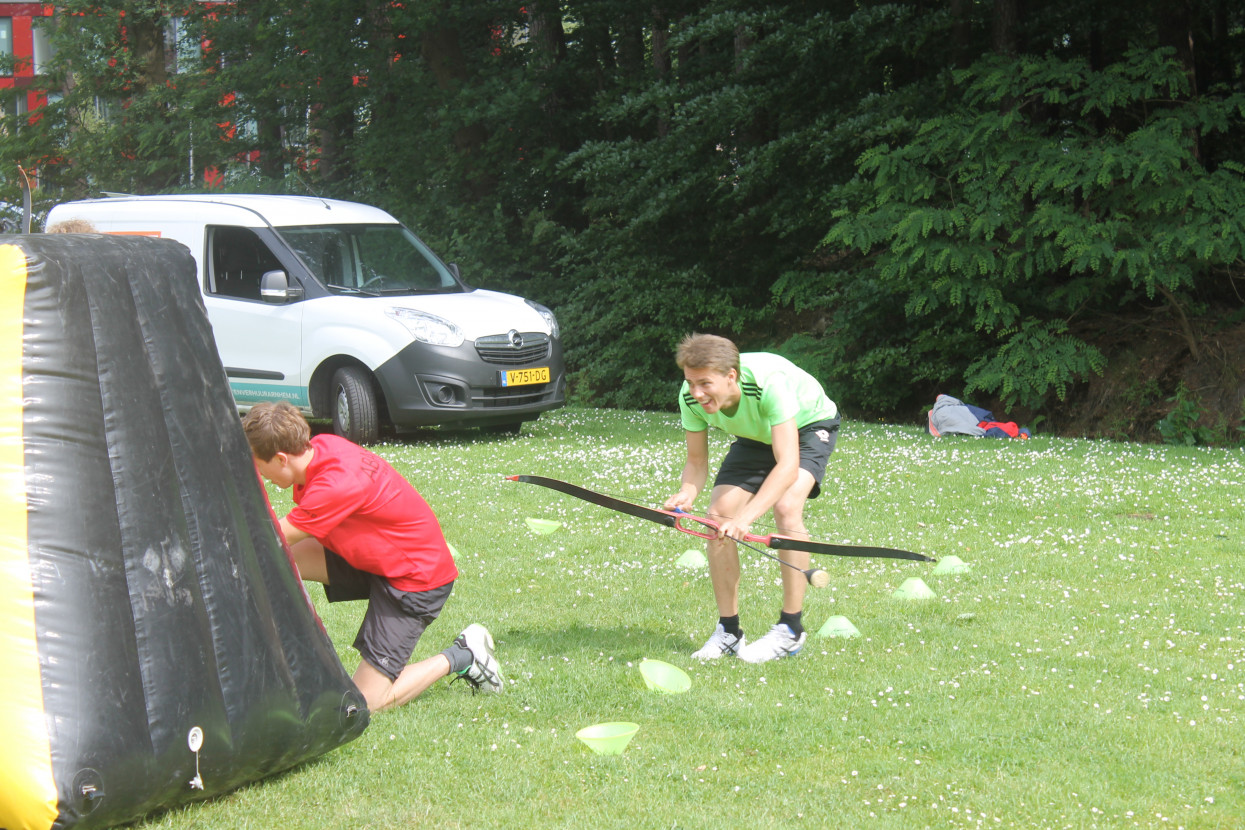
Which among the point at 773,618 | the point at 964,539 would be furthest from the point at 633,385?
the point at 773,618

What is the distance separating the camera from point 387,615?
4.45 metres

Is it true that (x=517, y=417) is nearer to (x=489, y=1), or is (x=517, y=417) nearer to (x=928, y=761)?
(x=928, y=761)

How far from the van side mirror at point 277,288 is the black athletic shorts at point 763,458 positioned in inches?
279

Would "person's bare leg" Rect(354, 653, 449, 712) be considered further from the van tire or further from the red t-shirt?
the van tire

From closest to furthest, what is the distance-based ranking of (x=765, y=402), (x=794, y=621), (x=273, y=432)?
(x=273, y=432)
(x=765, y=402)
(x=794, y=621)

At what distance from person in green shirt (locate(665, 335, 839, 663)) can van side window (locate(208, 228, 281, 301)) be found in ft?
26.1

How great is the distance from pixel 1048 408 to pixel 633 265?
632 cm

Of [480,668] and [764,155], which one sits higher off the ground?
[764,155]

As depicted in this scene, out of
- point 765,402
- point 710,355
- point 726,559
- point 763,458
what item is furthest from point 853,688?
point 710,355

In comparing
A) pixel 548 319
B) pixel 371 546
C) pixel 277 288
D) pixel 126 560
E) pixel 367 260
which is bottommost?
pixel 371 546

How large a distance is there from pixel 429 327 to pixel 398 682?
7.13 m

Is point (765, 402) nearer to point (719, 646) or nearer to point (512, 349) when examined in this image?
point (719, 646)

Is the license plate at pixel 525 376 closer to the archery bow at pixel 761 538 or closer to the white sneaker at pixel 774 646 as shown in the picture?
the archery bow at pixel 761 538

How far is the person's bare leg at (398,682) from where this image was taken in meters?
4.40
